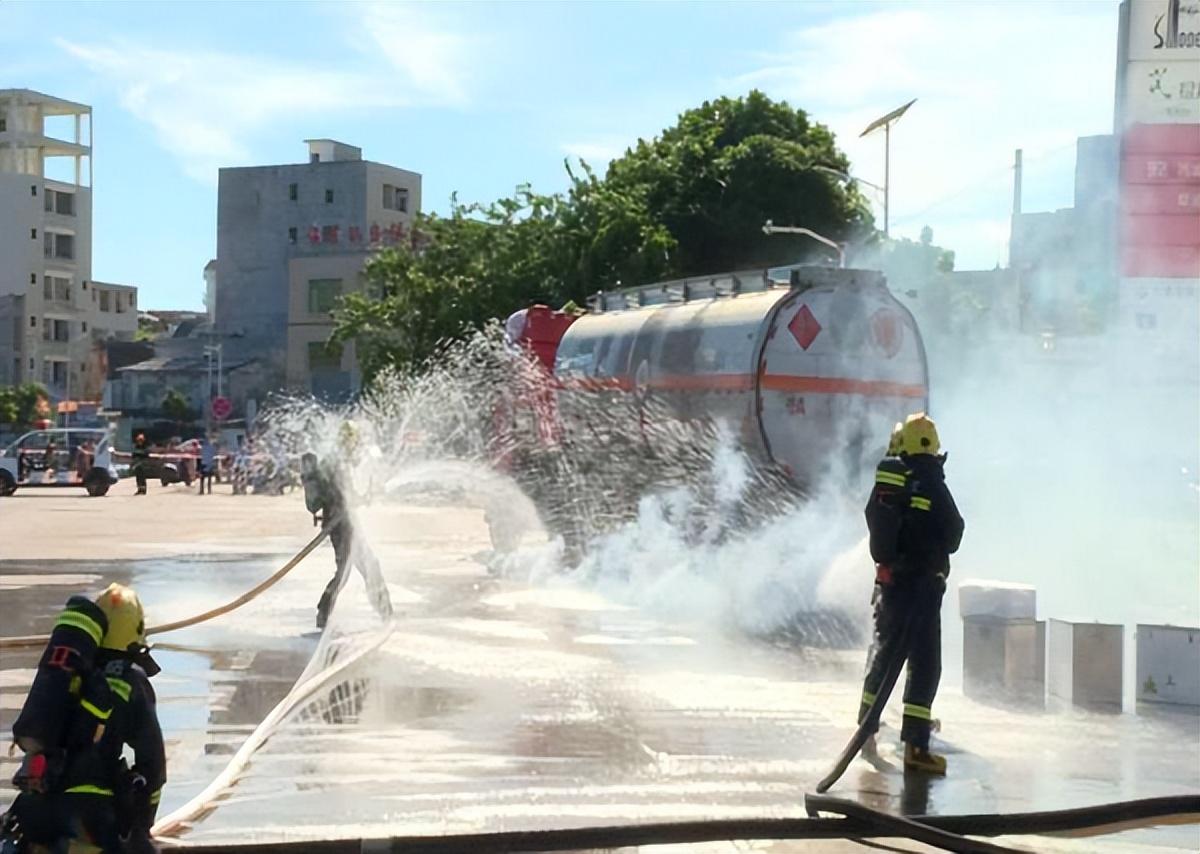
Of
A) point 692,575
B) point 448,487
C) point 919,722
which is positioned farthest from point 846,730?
point 448,487

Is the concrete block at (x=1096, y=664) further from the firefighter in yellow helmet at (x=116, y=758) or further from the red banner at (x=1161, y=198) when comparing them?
the red banner at (x=1161, y=198)

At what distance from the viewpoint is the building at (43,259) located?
3167 inches

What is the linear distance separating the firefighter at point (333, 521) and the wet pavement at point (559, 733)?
0.98ft

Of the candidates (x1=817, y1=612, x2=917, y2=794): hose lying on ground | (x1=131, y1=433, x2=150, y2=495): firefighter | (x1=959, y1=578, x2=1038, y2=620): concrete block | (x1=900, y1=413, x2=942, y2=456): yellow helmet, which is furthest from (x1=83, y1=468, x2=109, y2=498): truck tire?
(x1=817, y1=612, x2=917, y2=794): hose lying on ground

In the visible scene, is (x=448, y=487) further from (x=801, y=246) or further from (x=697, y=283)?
(x=801, y=246)

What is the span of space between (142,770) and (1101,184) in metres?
25.6

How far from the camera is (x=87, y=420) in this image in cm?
6344

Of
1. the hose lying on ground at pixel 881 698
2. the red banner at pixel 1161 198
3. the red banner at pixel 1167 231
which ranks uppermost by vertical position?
the red banner at pixel 1161 198

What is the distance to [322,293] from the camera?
77438 millimetres

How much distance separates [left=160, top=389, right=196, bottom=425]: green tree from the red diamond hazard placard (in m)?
64.1

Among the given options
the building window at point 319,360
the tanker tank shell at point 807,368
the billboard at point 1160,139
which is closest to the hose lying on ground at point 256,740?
the tanker tank shell at point 807,368

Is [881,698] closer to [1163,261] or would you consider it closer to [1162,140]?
[1163,261]

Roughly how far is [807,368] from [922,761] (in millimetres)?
7555

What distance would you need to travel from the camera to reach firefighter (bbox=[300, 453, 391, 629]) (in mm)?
13727
